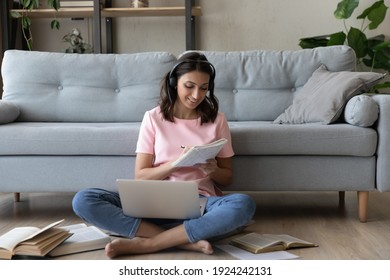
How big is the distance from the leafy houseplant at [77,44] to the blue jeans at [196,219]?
2.51m

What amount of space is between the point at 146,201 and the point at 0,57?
2732mm

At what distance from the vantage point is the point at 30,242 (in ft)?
6.78

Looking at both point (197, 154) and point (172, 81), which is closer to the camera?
point (197, 154)

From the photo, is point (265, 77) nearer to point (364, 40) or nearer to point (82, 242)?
point (364, 40)

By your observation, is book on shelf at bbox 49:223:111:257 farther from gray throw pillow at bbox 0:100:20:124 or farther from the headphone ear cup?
gray throw pillow at bbox 0:100:20:124

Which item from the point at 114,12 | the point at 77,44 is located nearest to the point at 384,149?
the point at 114,12

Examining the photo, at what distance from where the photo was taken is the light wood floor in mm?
2152

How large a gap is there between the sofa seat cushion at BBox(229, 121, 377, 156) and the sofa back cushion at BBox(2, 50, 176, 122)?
0.77 metres

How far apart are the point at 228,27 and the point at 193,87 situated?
102 inches

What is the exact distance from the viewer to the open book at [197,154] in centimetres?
206

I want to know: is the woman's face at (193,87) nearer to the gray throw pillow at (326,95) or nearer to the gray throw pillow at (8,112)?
the gray throw pillow at (326,95)

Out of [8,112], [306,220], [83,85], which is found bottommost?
[306,220]
